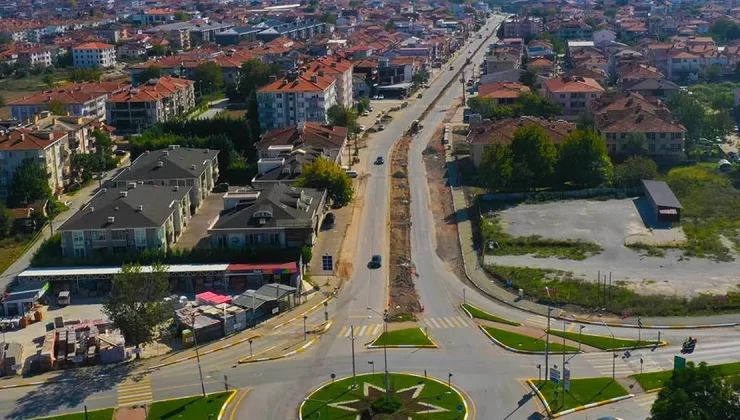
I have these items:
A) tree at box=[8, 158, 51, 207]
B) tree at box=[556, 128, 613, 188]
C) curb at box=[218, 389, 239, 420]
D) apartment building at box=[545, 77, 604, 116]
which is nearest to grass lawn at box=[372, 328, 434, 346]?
curb at box=[218, 389, 239, 420]

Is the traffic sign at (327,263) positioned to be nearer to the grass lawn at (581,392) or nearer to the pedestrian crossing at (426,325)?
the pedestrian crossing at (426,325)

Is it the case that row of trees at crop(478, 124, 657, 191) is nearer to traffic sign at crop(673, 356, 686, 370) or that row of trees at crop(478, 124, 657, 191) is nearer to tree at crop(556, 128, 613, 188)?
tree at crop(556, 128, 613, 188)

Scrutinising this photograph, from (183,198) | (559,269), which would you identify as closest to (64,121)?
(183,198)

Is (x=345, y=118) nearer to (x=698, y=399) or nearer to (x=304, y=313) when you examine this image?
(x=304, y=313)

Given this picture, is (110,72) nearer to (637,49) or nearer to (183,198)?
(637,49)

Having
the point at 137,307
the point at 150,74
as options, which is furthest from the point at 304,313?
the point at 150,74
